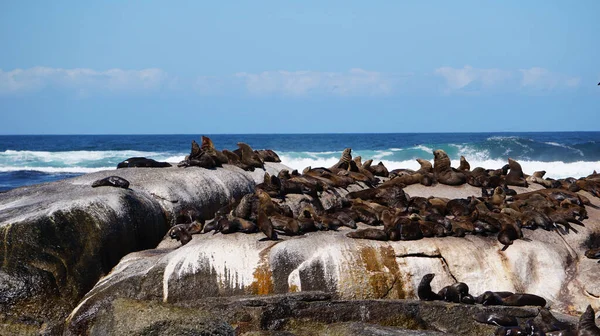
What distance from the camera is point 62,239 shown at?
34.8ft

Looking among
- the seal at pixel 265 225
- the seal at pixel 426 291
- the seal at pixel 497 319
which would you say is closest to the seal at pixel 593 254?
the seal at pixel 426 291

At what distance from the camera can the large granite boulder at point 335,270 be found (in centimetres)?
1009

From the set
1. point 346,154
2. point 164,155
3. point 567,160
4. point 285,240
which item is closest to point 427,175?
point 346,154

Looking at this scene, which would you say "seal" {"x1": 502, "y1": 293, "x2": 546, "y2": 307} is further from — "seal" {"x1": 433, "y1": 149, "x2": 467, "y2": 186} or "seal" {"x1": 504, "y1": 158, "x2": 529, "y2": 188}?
"seal" {"x1": 504, "y1": 158, "x2": 529, "y2": 188}

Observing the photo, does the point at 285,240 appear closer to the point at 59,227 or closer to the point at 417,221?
the point at 417,221

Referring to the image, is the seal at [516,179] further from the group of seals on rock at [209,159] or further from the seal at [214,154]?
the seal at [214,154]

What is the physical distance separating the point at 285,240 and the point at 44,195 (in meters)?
3.87

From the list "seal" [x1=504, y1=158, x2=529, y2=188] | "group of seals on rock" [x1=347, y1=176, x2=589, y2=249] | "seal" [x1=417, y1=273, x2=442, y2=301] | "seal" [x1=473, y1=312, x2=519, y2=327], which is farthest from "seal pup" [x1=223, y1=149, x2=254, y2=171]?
"seal" [x1=473, y1=312, x2=519, y2=327]

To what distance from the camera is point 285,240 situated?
34.9ft

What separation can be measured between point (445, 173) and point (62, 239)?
24.7 feet

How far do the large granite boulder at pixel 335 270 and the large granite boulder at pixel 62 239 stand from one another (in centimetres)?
36

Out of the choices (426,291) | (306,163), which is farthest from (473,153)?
(426,291)

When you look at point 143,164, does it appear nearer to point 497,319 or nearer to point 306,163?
point 497,319

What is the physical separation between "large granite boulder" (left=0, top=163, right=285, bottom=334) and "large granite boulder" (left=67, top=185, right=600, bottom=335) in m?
0.36
